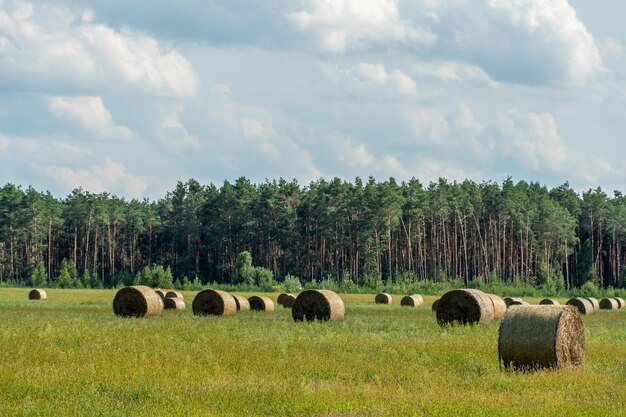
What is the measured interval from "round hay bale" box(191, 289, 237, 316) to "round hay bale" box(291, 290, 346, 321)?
6261 mm

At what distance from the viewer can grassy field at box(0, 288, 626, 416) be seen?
15844mm

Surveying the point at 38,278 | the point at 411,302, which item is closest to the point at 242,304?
the point at 411,302

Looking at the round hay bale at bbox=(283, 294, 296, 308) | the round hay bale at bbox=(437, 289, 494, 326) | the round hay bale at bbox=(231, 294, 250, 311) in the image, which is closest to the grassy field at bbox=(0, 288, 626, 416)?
the round hay bale at bbox=(437, 289, 494, 326)

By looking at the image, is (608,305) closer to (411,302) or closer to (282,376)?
(411,302)

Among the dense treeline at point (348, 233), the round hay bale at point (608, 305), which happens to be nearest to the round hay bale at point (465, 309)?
the round hay bale at point (608, 305)

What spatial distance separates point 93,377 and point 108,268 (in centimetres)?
14251

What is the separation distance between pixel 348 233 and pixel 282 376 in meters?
118

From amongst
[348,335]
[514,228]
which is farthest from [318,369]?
[514,228]

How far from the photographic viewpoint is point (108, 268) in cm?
15800

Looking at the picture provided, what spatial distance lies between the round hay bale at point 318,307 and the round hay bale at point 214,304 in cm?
626

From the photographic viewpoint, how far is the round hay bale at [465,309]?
35.7m

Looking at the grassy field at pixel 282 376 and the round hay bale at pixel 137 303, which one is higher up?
the round hay bale at pixel 137 303

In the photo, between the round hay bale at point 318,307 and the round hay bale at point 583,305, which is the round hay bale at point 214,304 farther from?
the round hay bale at point 583,305

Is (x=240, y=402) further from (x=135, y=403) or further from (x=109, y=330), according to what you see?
(x=109, y=330)
